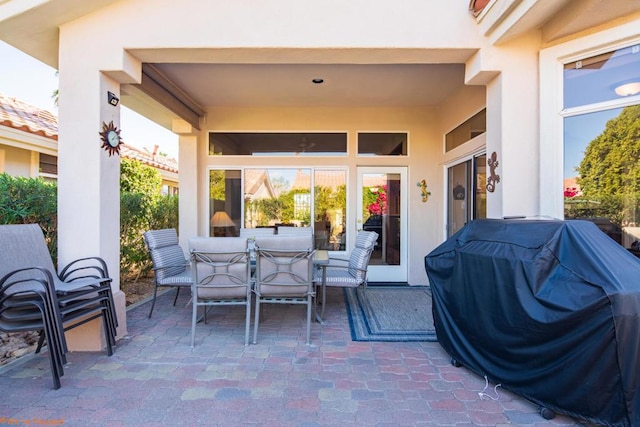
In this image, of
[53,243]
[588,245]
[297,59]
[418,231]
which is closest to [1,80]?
[53,243]

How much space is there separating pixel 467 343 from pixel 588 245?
1090 mm

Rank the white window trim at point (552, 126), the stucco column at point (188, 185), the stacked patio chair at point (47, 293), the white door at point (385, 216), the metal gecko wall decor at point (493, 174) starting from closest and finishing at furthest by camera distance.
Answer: the stacked patio chair at point (47, 293) → the white window trim at point (552, 126) → the metal gecko wall decor at point (493, 174) → the stucco column at point (188, 185) → the white door at point (385, 216)

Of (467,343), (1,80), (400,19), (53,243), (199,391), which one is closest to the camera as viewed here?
(199,391)

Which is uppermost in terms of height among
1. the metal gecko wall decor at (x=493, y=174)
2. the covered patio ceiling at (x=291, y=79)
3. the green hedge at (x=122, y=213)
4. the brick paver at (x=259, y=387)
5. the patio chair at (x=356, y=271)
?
the covered patio ceiling at (x=291, y=79)

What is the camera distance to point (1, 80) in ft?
20.4

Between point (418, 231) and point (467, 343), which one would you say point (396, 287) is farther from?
point (467, 343)

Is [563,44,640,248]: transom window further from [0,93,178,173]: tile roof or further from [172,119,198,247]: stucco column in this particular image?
[0,93,178,173]: tile roof

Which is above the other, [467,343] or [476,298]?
[476,298]

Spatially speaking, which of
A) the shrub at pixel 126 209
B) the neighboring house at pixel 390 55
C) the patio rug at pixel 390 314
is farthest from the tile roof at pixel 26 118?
the patio rug at pixel 390 314

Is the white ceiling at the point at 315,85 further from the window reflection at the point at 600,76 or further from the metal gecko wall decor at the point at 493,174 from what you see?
the metal gecko wall decor at the point at 493,174

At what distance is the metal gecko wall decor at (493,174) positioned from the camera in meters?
Answer: 3.04

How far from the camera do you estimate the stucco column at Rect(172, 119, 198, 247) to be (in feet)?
17.7

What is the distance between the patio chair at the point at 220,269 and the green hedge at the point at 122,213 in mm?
1882

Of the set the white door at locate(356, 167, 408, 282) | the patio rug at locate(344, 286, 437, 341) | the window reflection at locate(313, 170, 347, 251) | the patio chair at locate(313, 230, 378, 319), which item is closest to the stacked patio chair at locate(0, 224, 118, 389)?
the patio chair at locate(313, 230, 378, 319)
